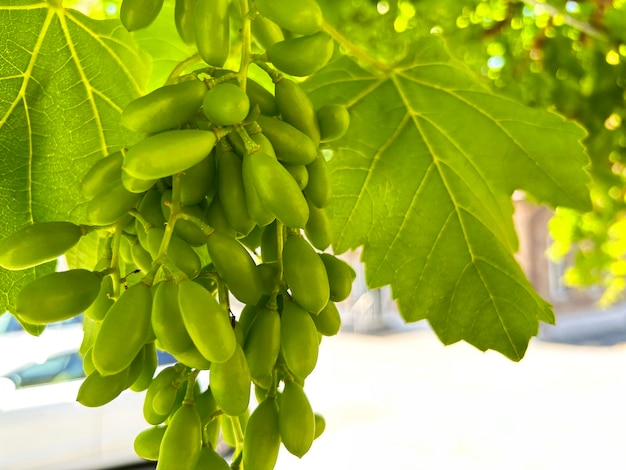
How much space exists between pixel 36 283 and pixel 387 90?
1.10ft

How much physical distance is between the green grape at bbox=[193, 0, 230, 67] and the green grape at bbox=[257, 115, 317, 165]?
0.04m

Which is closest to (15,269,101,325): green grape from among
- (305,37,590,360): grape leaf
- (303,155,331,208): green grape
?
(303,155,331,208): green grape

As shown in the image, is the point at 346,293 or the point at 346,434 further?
the point at 346,434

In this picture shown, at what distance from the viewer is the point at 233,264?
0.30 metres

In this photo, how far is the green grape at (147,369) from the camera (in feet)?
1.06

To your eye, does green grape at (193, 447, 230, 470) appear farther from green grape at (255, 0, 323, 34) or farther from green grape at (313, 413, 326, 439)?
green grape at (255, 0, 323, 34)

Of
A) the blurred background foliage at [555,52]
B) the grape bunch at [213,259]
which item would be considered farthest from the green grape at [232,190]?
the blurred background foliage at [555,52]

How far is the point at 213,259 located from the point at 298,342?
0.05 meters

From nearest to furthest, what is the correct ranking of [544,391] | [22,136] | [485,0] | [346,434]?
[22,136] < [485,0] < [346,434] < [544,391]

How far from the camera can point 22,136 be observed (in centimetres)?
44

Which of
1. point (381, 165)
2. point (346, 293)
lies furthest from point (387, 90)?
point (346, 293)

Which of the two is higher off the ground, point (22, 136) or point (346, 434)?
point (22, 136)

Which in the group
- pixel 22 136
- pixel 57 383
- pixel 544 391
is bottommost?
pixel 544 391

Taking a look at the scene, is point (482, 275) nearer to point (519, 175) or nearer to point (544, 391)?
point (519, 175)
